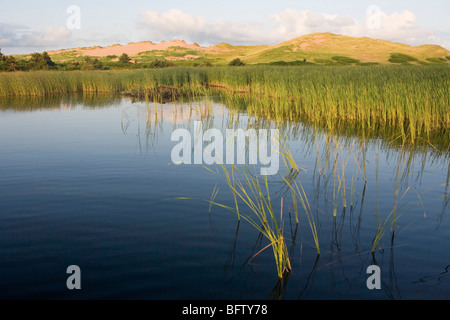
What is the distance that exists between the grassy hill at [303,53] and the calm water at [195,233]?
51.6 metres

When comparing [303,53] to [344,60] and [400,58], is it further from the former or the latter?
[400,58]

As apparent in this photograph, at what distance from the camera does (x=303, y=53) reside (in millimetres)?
69625

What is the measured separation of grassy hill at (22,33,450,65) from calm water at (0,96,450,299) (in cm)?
5165

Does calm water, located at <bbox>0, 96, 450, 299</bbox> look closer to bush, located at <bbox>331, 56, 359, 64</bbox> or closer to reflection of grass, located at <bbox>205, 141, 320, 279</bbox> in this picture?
reflection of grass, located at <bbox>205, 141, 320, 279</bbox>

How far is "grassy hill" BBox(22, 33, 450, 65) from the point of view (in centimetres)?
6075

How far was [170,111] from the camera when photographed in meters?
16.0

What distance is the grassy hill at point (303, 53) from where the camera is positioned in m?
60.8

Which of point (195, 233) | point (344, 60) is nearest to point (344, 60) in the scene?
point (344, 60)

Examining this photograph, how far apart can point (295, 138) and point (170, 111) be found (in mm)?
7419

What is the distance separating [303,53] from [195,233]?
69.5 m

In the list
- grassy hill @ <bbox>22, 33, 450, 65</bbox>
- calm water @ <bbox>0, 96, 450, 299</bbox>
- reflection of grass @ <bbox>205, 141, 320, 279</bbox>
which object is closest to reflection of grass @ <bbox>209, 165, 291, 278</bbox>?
reflection of grass @ <bbox>205, 141, 320, 279</bbox>

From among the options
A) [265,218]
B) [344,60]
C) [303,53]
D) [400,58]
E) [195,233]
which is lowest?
[195,233]

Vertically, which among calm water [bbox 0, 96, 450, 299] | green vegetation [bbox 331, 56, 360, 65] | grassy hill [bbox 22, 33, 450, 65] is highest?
grassy hill [bbox 22, 33, 450, 65]
